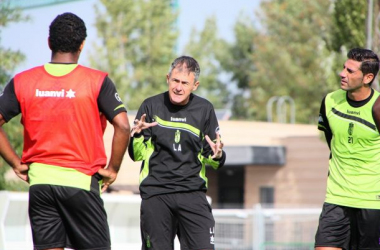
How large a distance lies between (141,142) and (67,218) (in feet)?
4.71

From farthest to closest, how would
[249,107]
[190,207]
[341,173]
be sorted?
[249,107] < [341,173] < [190,207]

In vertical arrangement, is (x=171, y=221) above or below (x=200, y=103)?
below

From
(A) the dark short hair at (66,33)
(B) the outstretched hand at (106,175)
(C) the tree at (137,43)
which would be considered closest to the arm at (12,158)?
(B) the outstretched hand at (106,175)

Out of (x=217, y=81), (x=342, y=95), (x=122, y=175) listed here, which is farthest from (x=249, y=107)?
(x=342, y=95)

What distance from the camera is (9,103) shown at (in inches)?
252

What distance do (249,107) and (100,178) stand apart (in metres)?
56.5

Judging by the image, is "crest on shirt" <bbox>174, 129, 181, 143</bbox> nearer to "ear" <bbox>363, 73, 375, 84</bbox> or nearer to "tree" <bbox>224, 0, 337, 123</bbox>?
"ear" <bbox>363, 73, 375, 84</bbox>

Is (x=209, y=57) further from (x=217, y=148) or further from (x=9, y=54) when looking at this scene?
(x=217, y=148)

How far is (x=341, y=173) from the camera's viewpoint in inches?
317

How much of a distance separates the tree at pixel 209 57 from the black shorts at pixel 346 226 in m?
49.3

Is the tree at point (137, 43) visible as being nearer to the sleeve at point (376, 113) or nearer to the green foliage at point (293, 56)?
the green foliage at point (293, 56)

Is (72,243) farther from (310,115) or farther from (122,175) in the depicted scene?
(310,115)

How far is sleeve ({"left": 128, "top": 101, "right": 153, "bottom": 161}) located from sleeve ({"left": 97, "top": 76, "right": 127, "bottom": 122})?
107cm

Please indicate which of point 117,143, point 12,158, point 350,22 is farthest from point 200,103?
point 350,22
